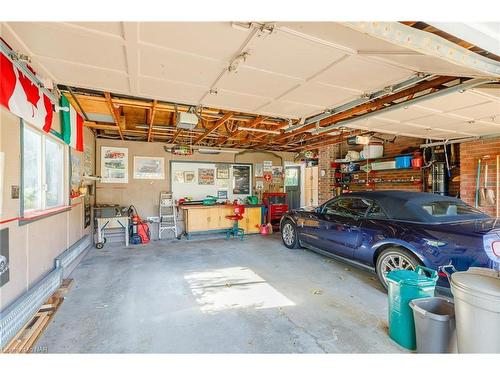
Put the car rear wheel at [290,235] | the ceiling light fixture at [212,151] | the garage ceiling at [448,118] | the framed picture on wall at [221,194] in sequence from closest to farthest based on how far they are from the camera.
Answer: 1. the garage ceiling at [448,118]
2. the car rear wheel at [290,235]
3. the ceiling light fixture at [212,151]
4. the framed picture on wall at [221,194]

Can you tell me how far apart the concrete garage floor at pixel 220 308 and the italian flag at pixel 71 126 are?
2182mm

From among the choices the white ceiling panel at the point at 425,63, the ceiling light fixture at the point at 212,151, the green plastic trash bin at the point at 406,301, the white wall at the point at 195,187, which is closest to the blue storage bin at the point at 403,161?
the white ceiling panel at the point at 425,63

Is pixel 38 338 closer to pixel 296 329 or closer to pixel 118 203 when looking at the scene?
pixel 296 329

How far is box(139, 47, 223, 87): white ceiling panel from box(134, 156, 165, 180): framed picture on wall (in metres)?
5.00

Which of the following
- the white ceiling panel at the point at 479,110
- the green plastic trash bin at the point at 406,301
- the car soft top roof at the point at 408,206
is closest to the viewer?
the green plastic trash bin at the point at 406,301

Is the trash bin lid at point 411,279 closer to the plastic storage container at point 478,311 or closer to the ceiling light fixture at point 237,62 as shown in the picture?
the plastic storage container at point 478,311

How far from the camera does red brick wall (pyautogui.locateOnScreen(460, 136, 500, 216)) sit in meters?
4.68

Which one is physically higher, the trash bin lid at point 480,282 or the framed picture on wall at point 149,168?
the framed picture on wall at point 149,168

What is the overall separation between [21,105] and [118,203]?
15.4 ft

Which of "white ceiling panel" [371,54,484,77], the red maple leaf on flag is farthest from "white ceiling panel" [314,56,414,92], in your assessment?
the red maple leaf on flag

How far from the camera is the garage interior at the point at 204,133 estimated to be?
6.07ft
